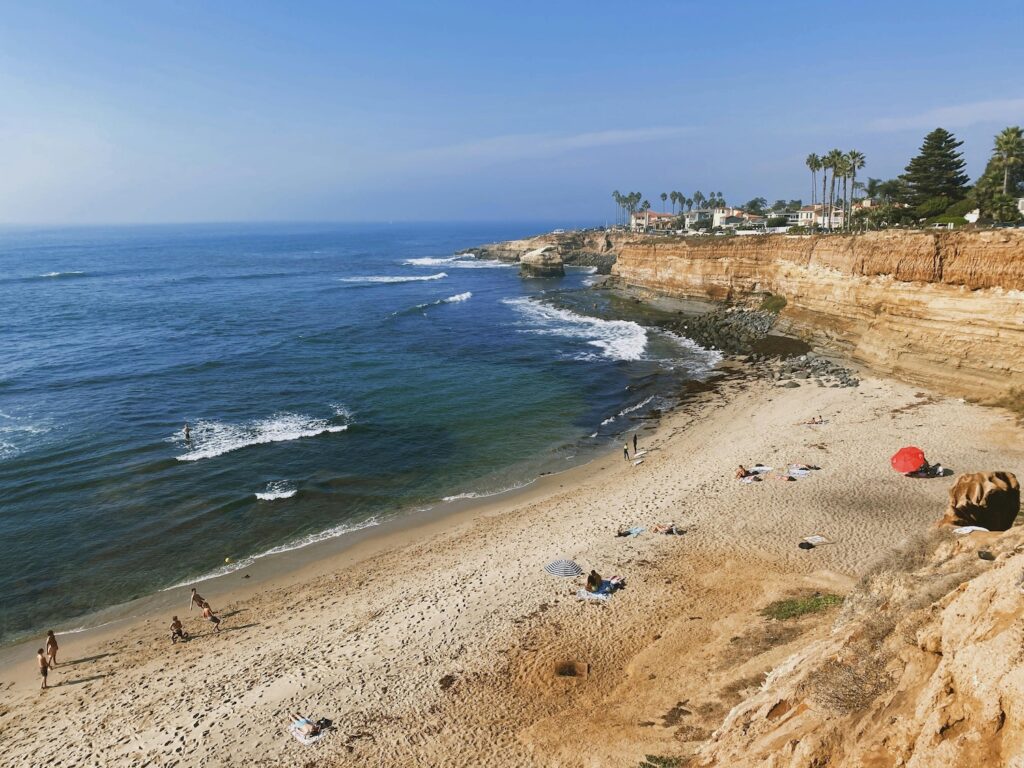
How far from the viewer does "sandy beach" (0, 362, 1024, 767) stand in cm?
1308

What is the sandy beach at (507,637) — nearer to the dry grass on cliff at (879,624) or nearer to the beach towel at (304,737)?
the beach towel at (304,737)

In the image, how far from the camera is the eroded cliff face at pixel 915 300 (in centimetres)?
3103

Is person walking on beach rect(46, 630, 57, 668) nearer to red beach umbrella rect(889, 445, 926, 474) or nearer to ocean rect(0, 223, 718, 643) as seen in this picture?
ocean rect(0, 223, 718, 643)

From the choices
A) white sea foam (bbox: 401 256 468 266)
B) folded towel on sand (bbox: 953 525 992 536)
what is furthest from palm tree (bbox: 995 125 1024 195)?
white sea foam (bbox: 401 256 468 266)

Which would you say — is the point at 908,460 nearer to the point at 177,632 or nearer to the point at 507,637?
the point at 507,637

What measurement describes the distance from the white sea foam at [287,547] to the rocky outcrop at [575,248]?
90179mm

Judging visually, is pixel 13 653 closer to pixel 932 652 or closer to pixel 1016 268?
pixel 932 652

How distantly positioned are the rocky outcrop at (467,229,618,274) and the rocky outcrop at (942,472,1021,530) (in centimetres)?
9602

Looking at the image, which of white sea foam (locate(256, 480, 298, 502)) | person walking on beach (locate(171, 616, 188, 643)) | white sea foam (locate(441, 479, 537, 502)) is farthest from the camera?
white sea foam (locate(441, 479, 537, 502))

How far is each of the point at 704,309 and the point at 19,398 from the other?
201 feet

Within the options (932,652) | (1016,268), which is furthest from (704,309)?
(932,652)

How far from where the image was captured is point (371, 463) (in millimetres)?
30375

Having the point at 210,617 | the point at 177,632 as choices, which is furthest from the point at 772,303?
the point at 177,632

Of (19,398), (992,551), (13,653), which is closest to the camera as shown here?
(992,551)
